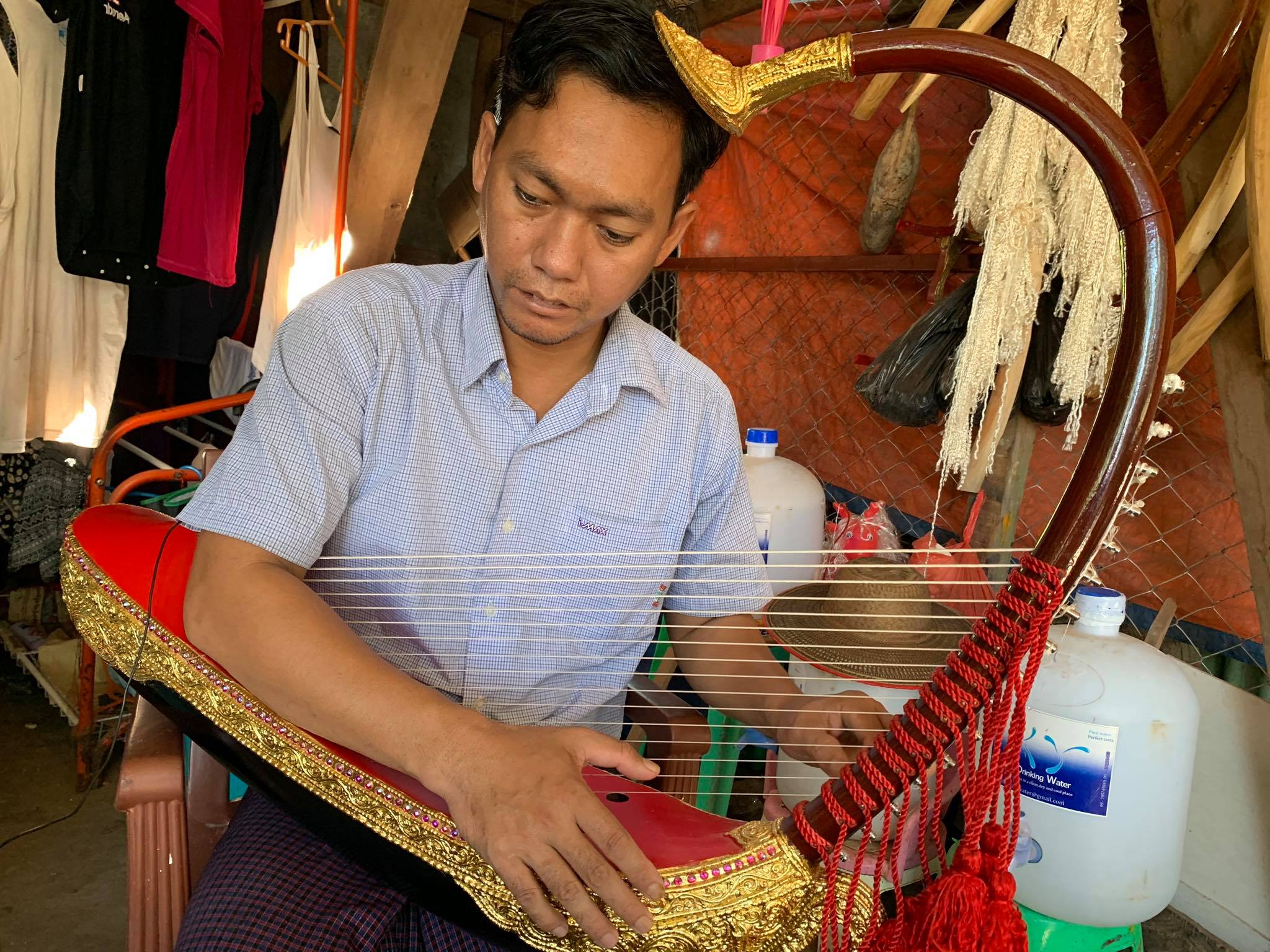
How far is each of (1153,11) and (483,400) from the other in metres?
1.30

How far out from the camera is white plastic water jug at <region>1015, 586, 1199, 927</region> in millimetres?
1389

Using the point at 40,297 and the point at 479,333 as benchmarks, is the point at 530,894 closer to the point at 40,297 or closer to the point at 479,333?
the point at 479,333

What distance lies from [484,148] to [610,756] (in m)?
0.88

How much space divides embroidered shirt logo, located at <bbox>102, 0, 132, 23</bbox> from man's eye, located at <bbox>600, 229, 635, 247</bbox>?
216 cm

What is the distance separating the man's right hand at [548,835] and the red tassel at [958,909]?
0.22 meters

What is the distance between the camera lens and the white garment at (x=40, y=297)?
249cm

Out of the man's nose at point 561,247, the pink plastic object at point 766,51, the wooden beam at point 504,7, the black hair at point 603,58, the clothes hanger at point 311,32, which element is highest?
the wooden beam at point 504,7

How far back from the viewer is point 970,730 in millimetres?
688

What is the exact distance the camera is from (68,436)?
2.83 metres

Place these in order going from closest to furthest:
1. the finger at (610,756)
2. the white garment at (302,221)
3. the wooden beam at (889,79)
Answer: the finger at (610,756) → the wooden beam at (889,79) → the white garment at (302,221)

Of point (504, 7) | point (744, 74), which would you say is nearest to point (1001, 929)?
point (744, 74)

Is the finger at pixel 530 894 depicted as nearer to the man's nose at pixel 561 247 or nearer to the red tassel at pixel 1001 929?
the red tassel at pixel 1001 929

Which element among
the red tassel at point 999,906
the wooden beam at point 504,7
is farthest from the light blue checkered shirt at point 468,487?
the wooden beam at point 504,7

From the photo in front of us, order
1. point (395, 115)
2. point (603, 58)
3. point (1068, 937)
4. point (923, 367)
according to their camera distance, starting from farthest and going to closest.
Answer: point (395, 115), point (923, 367), point (1068, 937), point (603, 58)
